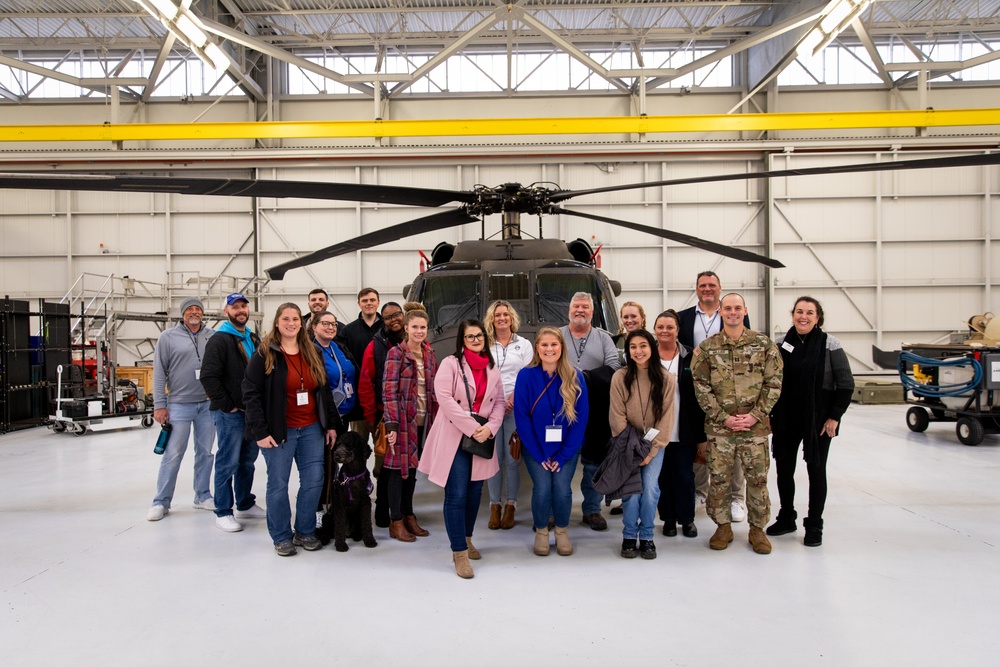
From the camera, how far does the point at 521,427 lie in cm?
353

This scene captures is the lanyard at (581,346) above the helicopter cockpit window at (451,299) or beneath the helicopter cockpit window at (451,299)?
beneath

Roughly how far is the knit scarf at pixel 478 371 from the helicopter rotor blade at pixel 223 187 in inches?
60.0

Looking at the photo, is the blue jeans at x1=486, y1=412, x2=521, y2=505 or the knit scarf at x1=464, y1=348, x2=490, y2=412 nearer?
the knit scarf at x1=464, y1=348, x2=490, y2=412

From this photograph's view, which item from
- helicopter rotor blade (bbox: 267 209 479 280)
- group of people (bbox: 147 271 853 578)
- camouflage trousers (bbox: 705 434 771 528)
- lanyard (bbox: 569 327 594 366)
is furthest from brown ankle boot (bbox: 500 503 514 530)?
helicopter rotor blade (bbox: 267 209 479 280)

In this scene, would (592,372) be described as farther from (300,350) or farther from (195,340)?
(195,340)

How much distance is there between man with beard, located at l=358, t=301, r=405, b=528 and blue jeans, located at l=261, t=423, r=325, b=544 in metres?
0.41

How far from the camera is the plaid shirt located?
146 inches

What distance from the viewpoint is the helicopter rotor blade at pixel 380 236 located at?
17.9 feet

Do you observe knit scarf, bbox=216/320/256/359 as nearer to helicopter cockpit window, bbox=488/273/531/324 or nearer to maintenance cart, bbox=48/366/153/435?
helicopter cockpit window, bbox=488/273/531/324

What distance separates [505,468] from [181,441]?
245 centimetres

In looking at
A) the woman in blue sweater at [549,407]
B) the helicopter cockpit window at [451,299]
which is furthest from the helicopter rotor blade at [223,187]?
the woman in blue sweater at [549,407]

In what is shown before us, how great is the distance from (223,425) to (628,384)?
2854 mm

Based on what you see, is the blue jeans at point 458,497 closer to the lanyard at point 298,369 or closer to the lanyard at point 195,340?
the lanyard at point 298,369

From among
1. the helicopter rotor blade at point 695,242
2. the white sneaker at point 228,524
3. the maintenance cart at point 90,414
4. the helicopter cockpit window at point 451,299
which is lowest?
the white sneaker at point 228,524
